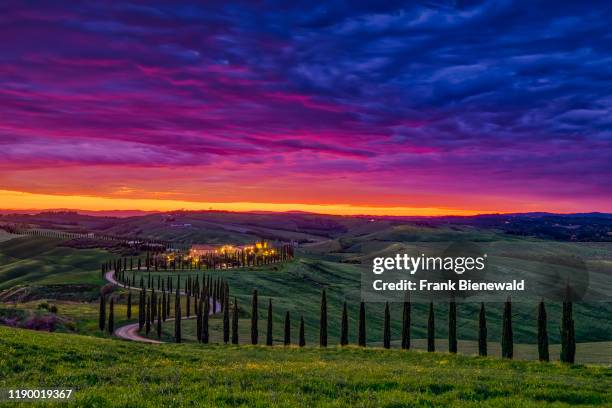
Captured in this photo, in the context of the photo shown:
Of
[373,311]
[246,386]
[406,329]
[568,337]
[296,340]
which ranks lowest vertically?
[373,311]

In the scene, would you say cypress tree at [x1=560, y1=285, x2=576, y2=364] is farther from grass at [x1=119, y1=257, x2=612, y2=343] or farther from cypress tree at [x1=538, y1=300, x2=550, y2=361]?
grass at [x1=119, y1=257, x2=612, y2=343]

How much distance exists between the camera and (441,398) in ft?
59.4

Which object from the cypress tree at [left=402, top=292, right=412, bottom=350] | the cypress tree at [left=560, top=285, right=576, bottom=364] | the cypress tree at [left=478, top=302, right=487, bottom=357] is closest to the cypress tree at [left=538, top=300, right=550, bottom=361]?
the cypress tree at [left=560, top=285, right=576, bottom=364]

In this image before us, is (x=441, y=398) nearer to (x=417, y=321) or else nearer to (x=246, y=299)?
(x=246, y=299)

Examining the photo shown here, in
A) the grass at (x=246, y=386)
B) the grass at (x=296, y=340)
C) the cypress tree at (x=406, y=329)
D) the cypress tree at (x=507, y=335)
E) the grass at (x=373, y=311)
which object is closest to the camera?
the grass at (x=246, y=386)

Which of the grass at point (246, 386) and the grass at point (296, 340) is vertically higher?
the grass at point (246, 386)

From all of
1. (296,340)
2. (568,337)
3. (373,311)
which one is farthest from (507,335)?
(373,311)

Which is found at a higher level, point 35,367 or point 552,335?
point 35,367

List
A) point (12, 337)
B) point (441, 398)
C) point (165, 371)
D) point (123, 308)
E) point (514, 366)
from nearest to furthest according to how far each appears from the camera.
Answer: point (441, 398), point (165, 371), point (12, 337), point (514, 366), point (123, 308)

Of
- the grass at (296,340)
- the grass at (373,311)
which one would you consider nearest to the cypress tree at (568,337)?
the grass at (296,340)

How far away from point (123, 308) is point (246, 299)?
106 feet

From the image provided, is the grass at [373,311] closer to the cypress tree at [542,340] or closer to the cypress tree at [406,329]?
the cypress tree at [406,329]

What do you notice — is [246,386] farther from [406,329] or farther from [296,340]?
[296,340]

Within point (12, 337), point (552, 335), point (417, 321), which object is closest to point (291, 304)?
point (417, 321)
